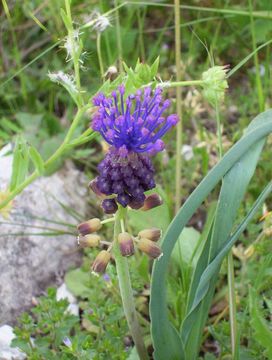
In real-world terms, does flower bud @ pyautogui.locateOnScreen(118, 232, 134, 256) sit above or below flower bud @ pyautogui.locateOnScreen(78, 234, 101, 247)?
above

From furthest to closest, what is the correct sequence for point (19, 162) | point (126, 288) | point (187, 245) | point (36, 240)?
point (36, 240)
point (187, 245)
point (19, 162)
point (126, 288)

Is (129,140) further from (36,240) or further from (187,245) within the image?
(36,240)

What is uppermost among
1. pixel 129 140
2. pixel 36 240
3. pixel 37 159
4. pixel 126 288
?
pixel 129 140

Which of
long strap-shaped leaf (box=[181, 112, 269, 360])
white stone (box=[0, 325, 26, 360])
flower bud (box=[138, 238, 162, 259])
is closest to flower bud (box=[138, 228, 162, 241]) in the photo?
flower bud (box=[138, 238, 162, 259])

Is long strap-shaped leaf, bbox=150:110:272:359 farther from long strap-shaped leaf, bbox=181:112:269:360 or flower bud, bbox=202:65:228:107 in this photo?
flower bud, bbox=202:65:228:107

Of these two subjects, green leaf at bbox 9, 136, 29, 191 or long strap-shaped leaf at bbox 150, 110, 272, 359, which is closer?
long strap-shaped leaf at bbox 150, 110, 272, 359

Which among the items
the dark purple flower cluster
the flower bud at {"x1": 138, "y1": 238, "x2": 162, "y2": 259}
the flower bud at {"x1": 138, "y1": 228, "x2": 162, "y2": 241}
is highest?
the dark purple flower cluster

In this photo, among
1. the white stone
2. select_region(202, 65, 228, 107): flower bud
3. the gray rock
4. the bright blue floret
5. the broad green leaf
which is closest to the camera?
the bright blue floret

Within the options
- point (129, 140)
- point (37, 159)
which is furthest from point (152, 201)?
point (37, 159)
